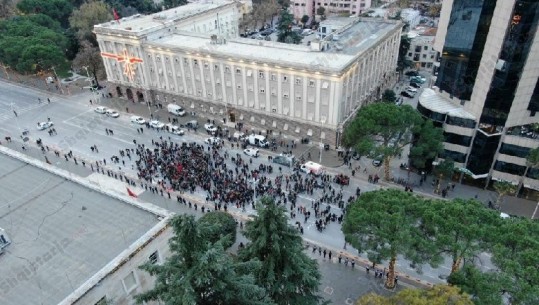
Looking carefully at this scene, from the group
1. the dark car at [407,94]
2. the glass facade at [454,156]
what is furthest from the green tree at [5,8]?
the glass facade at [454,156]

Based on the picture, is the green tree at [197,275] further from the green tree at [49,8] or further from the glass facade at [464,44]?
the green tree at [49,8]

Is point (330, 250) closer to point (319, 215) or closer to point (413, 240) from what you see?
point (319, 215)

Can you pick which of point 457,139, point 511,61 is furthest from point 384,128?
point 511,61

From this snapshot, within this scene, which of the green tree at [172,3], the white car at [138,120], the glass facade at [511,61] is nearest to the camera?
the glass facade at [511,61]

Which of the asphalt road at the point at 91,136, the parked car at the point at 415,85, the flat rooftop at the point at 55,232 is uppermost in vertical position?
the flat rooftop at the point at 55,232

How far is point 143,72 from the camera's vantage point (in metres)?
71.4

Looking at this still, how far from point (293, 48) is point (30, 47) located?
175ft

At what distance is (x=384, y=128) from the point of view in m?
47.3

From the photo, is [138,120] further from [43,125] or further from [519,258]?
[519,258]

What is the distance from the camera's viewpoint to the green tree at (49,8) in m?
114

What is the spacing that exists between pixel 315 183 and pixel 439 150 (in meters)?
15.1

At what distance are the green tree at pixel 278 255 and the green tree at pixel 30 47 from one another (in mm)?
73206

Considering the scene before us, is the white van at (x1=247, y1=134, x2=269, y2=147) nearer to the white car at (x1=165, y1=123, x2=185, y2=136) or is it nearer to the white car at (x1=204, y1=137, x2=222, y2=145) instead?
the white car at (x1=204, y1=137, x2=222, y2=145)

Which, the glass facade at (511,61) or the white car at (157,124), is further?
the white car at (157,124)
